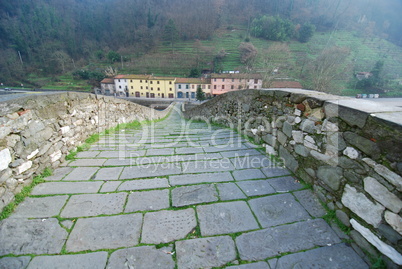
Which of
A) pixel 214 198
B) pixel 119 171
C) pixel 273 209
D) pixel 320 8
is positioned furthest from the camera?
pixel 320 8

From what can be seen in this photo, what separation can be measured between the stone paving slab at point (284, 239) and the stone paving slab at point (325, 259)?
0.15ft

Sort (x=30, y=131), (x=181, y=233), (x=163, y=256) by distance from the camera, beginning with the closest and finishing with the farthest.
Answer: (x=163, y=256) < (x=181, y=233) < (x=30, y=131)

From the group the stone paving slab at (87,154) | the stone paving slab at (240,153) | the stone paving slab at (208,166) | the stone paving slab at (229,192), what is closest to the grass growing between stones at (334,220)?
the stone paving slab at (229,192)

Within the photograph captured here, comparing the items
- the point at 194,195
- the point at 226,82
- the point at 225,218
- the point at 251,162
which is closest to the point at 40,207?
the point at 194,195

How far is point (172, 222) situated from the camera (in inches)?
64.6

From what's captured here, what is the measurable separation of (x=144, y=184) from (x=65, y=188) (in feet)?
2.93

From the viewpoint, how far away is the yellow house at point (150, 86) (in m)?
37.0

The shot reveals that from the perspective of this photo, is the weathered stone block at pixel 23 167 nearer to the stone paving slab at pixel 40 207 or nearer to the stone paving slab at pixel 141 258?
the stone paving slab at pixel 40 207

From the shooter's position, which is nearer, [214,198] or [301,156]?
[214,198]

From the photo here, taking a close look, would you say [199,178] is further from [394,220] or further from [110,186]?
[394,220]

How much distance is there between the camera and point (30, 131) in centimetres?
209

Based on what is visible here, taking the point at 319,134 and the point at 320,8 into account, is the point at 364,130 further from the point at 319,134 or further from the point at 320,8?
the point at 320,8

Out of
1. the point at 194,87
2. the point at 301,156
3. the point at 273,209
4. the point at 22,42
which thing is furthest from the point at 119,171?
the point at 22,42

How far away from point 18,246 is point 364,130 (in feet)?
9.48
